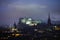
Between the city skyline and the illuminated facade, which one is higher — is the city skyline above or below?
above

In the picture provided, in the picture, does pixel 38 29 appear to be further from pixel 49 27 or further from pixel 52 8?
pixel 52 8

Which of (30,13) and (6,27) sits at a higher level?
(30,13)

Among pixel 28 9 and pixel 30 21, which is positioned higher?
pixel 28 9

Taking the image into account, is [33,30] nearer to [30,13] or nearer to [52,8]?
[30,13]

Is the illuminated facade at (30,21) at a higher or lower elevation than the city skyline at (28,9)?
lower

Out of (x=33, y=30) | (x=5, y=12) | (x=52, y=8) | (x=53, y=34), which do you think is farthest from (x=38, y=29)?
(x=5, y=12)

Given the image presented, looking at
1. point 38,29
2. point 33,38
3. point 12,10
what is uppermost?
point 12,10
